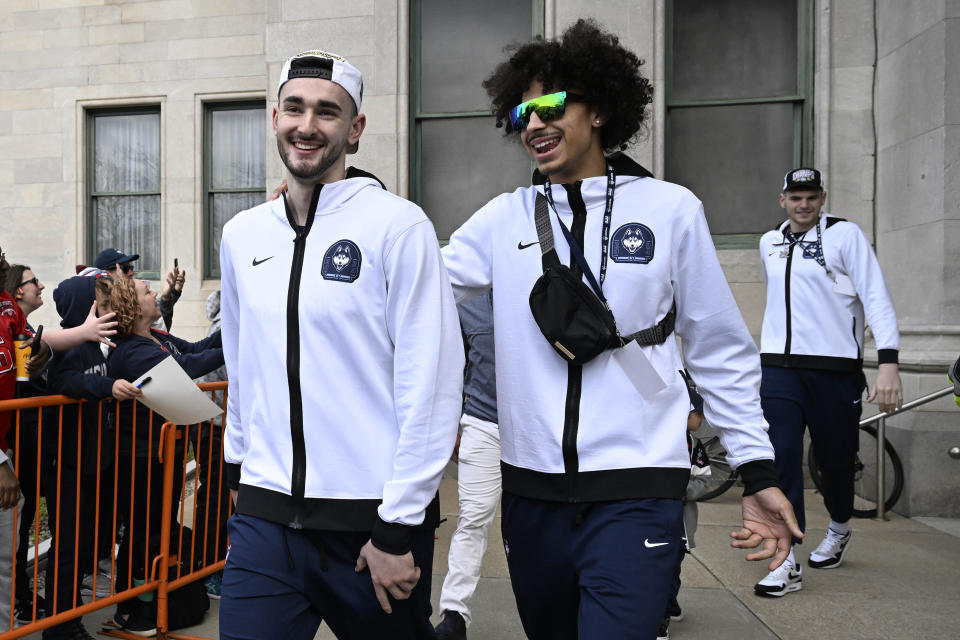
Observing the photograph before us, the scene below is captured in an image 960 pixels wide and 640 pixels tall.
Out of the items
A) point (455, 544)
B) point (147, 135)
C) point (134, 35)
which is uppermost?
point (134, 35)

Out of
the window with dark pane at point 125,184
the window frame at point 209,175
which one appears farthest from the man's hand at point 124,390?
the window with dark pane at point 125,184

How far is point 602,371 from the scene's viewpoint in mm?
2562

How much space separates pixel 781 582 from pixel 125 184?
31.0ft

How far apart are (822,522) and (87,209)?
30.8 feet

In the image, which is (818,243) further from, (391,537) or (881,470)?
(391,537)

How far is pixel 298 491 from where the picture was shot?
242cm

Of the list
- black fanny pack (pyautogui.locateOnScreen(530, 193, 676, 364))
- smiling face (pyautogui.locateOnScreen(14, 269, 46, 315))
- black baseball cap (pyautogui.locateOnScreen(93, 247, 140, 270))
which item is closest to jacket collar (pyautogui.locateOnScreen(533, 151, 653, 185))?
black fanny pack (pyautogui.locateOnScreen(530, 193, 676, 364))

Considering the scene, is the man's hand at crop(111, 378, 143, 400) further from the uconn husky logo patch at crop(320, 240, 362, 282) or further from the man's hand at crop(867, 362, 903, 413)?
the man's hand at crop(867, 362, 903, 413)

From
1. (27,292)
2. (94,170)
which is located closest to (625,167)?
(27,292)

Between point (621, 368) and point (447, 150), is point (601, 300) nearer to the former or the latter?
point (621, 368)

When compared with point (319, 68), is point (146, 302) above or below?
below

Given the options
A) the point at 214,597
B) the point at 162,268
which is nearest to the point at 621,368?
the point at 214,597

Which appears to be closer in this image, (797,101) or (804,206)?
(804,206)

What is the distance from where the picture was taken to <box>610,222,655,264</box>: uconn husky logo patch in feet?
8.60
